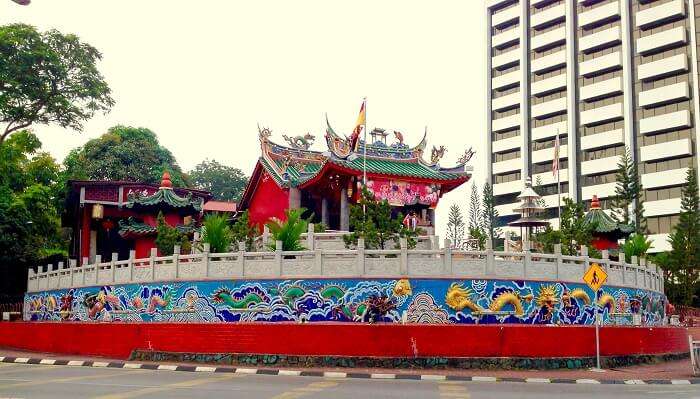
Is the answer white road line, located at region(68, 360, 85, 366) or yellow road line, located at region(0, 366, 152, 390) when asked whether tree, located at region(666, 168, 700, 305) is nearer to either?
white road line, located at region(68, 360, 85, 366)

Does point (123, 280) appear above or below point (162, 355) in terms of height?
above

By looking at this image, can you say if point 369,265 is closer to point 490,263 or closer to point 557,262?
point 490,263

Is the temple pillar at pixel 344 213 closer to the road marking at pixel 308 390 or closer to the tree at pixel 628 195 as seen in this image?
the road marking at pixel 308 390

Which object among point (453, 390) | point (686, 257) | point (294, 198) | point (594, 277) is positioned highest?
point (294, 198)

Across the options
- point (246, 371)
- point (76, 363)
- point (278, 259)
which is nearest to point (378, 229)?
point (278, 259)

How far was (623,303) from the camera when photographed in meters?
23.9

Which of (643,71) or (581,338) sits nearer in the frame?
(581,338)

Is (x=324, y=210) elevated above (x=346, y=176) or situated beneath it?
situated beneath

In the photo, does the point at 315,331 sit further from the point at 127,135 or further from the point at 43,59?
the point at 127,135

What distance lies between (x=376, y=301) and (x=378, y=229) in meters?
2.90

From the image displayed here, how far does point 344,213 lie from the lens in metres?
32.2

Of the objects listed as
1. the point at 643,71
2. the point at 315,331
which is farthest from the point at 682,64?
the point at 315,331

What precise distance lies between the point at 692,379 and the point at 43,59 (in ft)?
96.1

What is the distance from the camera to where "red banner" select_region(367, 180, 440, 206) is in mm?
32531
